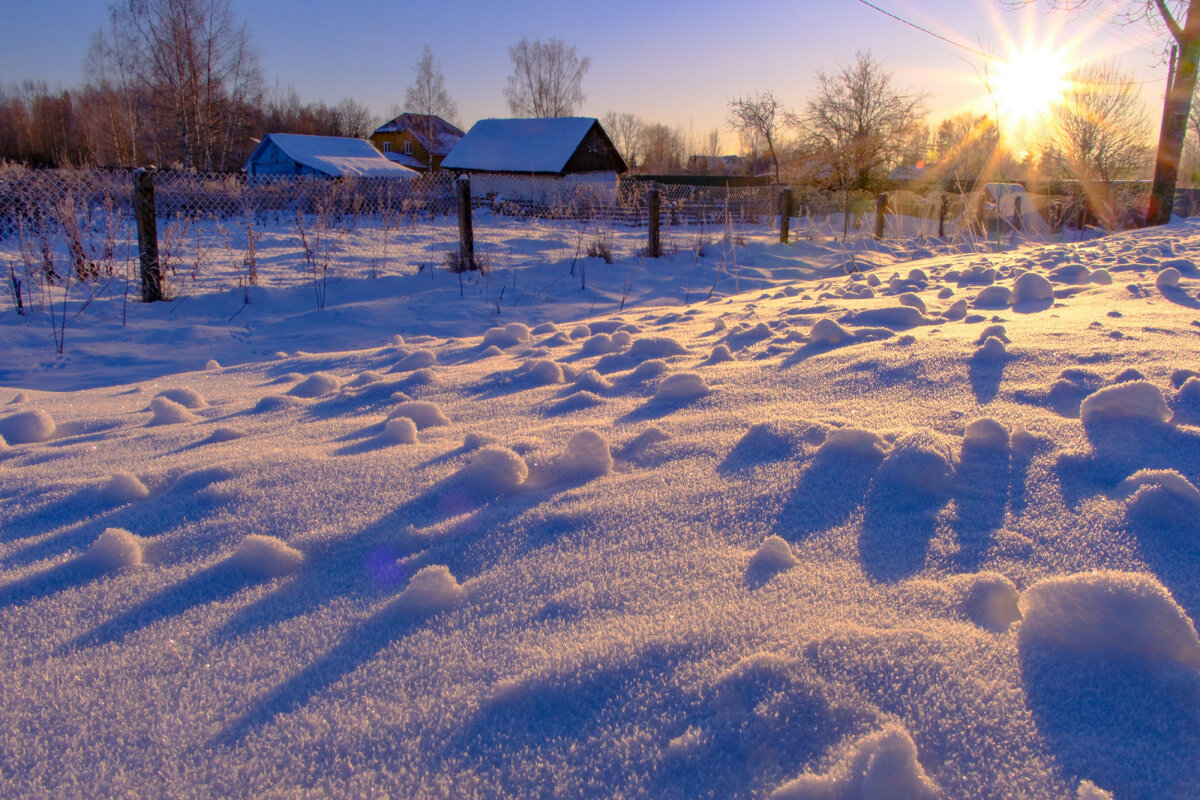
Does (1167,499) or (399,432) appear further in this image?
(399,432)

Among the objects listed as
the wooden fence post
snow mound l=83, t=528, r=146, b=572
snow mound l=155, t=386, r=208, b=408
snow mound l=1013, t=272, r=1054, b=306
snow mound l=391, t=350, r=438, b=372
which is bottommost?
snow mound l=83, t=528, r=146, b=572

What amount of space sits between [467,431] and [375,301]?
410 cm

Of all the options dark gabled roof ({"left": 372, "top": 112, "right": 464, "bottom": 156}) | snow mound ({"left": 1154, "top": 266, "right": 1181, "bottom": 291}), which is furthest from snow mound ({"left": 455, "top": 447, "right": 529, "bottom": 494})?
dark gabled roof ({"left": 372, "top": 112, "right": 464, "bottom": 156})

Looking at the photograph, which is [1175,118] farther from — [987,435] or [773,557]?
[773,557]

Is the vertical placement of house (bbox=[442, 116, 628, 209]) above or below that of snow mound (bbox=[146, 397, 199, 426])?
above

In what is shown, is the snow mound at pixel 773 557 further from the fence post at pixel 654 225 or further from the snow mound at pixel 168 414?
the fence post at pixel 654 225

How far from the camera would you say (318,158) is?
90.6 feet

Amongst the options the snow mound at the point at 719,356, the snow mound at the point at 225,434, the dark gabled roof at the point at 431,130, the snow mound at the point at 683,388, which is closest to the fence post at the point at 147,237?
the snow mound at the point at 225,434

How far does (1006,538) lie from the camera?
3.20 feet

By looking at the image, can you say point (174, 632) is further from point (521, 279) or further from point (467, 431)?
point (521, 279)

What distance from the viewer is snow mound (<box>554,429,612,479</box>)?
1364mm

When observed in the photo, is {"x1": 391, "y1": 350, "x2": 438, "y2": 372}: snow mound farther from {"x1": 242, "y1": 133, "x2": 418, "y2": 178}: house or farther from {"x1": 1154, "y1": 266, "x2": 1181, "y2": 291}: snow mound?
{"x1": 242, "y1": 133, "x2": 418, "y2": 178}: house

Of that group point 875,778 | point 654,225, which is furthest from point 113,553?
Result: point 654,225

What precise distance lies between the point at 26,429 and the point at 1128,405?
9.28 feet
